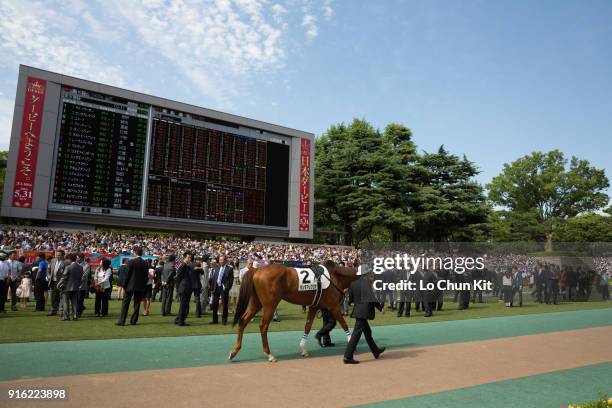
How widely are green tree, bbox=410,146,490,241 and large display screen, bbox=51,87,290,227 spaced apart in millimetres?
15449

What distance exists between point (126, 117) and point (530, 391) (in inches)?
1038

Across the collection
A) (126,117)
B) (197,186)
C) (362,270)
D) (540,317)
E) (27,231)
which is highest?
(126,117)

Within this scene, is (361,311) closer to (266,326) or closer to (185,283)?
(266,326)

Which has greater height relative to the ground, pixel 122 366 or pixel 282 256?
pixel 282 256

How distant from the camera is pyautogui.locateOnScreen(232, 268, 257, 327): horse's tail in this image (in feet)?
26.7

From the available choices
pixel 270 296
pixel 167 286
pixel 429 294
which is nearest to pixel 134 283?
pixel 167 286

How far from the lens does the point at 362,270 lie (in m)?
8.66

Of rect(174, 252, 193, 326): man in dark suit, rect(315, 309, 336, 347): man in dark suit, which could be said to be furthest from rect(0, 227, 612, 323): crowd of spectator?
rect(315, 309, 336, 347): man in dark suit

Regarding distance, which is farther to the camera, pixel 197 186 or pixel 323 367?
pixel 197 186

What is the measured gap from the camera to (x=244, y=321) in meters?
7.91

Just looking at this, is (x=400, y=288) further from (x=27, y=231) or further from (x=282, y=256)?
(x=27, y=231)

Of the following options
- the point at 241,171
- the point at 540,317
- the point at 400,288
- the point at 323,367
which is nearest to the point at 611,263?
the point at 540,317

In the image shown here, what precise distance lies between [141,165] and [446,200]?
1106 inches

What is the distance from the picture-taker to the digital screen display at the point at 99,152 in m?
24.4
